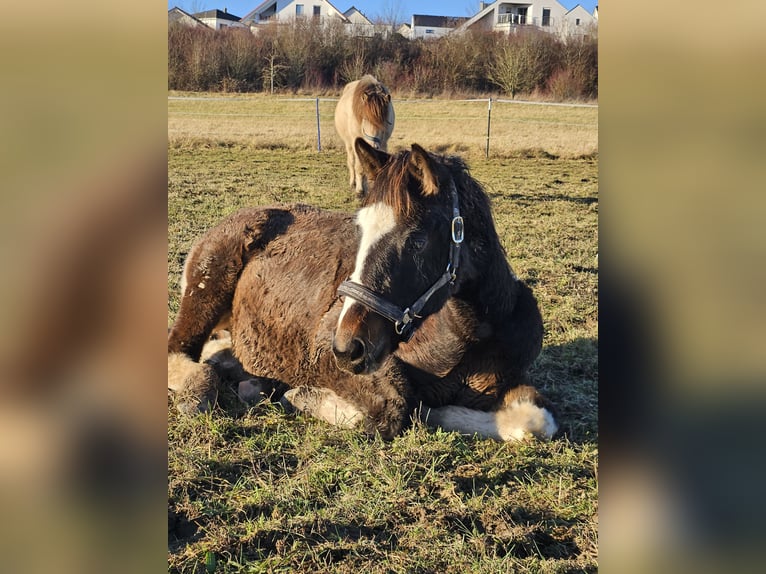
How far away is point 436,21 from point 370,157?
118 cm

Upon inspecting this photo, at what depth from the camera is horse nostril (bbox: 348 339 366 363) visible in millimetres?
2631

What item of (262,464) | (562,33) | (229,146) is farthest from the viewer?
(229,146)

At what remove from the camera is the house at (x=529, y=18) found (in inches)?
96.3

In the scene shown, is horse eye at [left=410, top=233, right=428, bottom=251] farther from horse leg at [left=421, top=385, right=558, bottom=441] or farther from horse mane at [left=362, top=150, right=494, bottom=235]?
horse leg at [left=421, top=385, right=558, bottom=441]

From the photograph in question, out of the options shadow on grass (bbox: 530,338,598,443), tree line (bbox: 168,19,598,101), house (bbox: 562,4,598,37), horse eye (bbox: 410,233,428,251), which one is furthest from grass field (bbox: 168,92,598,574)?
horse eye (bbox: 410,233,428,251)

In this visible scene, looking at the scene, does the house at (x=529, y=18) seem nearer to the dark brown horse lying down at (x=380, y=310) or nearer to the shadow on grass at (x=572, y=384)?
the dark brown horse lying down at (x=380, y=310)

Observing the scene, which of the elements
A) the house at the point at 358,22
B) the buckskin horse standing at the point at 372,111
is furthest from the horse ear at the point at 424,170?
the buckskin horse standing at the point at 372,111

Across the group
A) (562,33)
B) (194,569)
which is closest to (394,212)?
(562,33)

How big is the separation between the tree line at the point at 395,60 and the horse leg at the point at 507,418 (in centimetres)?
173

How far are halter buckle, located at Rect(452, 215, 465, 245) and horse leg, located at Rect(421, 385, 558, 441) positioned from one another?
3.87ft
